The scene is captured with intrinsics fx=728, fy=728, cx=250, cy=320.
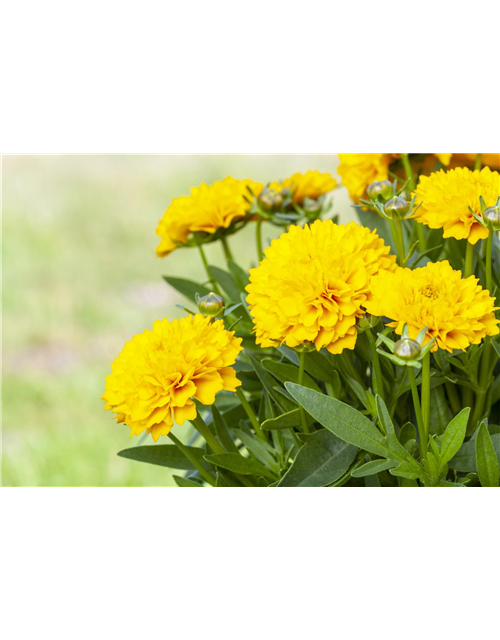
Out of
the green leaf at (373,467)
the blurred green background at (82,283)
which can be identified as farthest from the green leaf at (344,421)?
the blurred green background at (82,283)

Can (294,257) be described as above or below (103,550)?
above

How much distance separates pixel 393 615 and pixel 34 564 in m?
0.19

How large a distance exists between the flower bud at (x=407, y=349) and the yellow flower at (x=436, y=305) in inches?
0.7

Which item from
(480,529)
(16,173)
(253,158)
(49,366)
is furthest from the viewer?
(16,173)

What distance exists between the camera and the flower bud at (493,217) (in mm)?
422

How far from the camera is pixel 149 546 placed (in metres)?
0.38

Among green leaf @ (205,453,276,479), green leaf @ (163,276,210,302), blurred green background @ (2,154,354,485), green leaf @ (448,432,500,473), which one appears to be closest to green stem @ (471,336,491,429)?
green leaf @ (448,432,500,473)

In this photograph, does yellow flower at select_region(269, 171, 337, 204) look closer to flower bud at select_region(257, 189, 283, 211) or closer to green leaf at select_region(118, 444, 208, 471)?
flower bud at select_region(257, 189, 283, 211)

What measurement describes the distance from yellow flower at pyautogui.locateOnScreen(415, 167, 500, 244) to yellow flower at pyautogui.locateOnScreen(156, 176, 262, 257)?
0.19 meters

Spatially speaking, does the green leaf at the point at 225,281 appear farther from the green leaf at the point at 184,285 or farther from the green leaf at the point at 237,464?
the green leaf at the point at 237,464

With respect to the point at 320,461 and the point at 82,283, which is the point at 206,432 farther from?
the point at 82,283

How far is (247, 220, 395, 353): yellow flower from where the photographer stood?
1.30 feet
